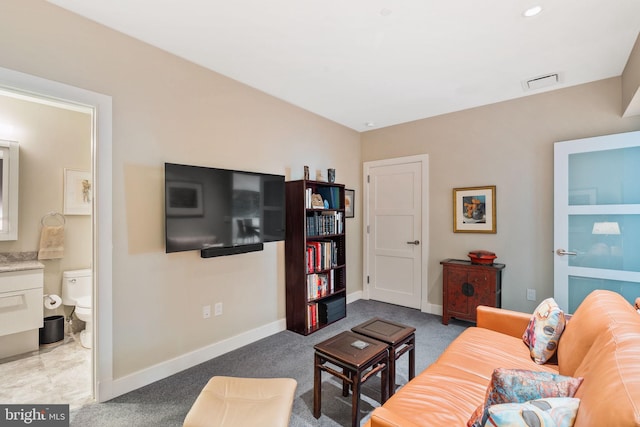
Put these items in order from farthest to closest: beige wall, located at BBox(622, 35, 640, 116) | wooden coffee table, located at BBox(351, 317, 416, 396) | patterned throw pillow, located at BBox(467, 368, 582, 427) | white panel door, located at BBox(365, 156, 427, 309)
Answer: white panel door, located at BBox(365, 156, 427, 309), beige wall, located at BBox(622, 35, 640, 116), wooden coffee table, located at BBox(351, 317, 416, 396), patterned throw pillow, located at BBox(467, 368, 582, 427)

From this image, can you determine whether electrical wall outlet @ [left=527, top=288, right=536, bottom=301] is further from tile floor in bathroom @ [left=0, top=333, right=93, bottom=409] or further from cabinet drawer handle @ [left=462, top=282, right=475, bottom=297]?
tile floor in bathroom @ [left=0, top=333, right=93, bottom=409]

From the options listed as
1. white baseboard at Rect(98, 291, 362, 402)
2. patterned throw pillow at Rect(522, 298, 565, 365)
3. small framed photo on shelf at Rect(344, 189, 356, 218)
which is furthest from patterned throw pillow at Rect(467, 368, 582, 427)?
small framed photo on shelf at Rect(344, 189, 356, 218)

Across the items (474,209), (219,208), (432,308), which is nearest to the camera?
(219,208)

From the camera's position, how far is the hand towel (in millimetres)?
3012

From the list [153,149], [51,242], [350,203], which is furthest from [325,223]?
[51,242]

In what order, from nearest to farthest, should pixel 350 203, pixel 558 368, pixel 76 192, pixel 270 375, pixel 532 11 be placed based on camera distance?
pixel 558 368 < pixel 532 11 < pixel 270 375 < pixel 76 192 < pixel 350 203

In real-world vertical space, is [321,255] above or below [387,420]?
above

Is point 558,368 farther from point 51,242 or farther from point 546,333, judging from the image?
point 51,242

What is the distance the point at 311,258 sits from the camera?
3.38 meters

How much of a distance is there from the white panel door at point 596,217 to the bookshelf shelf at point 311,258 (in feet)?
7.71

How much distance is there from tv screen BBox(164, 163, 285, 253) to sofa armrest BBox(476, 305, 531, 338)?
200 cm

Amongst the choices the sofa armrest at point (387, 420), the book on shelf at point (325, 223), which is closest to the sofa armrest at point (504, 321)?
the sofa armrest at point (387, 420)

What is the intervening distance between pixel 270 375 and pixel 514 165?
11.1ft
